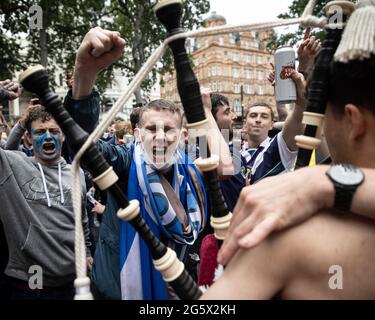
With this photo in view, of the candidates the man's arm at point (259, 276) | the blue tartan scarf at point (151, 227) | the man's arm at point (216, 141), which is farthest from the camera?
the blue tartan scarf at point (151, 227)

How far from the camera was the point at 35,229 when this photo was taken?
2514mm

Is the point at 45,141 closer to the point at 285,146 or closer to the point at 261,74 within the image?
the point at 285,146

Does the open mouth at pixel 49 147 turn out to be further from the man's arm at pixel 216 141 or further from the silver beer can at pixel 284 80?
the silver beer can at pixel 284 80

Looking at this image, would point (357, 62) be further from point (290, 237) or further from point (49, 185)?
point (49, 185)

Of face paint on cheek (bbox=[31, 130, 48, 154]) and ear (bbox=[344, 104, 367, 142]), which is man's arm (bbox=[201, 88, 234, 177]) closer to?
ear (bbox=[344, 104, 367, 142])

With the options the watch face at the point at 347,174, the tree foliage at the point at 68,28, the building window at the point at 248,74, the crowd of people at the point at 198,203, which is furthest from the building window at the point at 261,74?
the watch face at the point at 347,174

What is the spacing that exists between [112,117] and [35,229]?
172cm

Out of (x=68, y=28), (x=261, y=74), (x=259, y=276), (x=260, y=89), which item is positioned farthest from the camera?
(x=260, y=89)

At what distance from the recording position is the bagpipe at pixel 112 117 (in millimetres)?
1073

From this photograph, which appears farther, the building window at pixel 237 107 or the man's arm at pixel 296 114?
the building window at pixel 237 107

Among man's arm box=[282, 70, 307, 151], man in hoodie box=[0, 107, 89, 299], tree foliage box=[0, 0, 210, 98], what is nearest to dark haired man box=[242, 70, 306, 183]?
man's arm box=[282, 70, 307, 151]

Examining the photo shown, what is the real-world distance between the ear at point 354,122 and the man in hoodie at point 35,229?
2121 mm

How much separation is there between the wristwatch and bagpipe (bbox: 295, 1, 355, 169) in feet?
0.51

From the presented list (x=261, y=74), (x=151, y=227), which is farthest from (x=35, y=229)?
(x=261, y=74)
